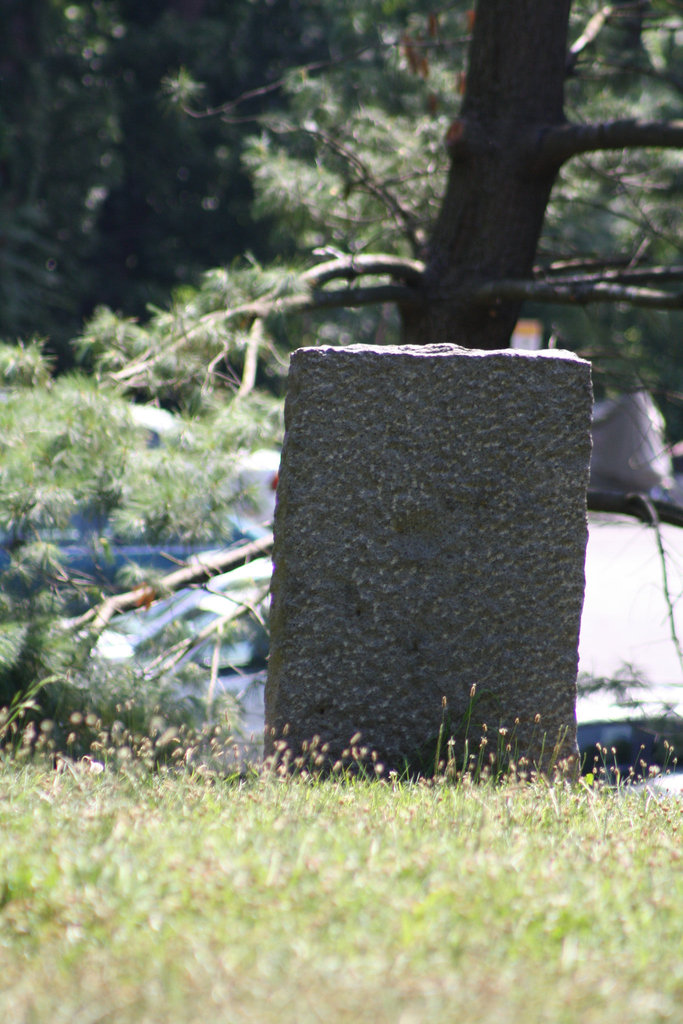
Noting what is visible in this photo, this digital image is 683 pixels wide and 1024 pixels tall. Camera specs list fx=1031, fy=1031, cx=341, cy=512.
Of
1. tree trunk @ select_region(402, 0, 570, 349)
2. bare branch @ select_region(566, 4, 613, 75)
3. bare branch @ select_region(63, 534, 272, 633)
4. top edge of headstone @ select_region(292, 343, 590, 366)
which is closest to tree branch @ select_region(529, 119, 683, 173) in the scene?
tree trunk @ select_region(402, 0, 570, 349)

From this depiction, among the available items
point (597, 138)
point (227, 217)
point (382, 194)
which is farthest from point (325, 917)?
point (227, 217)

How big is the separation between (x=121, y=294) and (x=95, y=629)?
13778 mm

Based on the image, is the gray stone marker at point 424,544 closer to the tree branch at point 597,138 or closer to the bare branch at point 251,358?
the bare branch at point 251,358

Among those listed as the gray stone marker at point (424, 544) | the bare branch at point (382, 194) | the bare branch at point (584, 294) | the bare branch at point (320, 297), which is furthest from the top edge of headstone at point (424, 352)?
the bare branch at point (382, 194)

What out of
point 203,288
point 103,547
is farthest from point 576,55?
point 103,547

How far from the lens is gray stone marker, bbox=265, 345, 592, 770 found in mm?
3359

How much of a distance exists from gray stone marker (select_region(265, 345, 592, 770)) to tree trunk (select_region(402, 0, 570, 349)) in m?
2.18

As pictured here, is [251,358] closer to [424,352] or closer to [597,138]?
[424,352]

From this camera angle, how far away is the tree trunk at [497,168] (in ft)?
17.6

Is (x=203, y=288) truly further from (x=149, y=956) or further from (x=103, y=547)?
(x=149, y=956)

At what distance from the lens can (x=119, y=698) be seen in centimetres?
401

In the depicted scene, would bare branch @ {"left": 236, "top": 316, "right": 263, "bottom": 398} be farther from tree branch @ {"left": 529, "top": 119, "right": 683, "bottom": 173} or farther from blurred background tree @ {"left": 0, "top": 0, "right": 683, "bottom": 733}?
tree branch @ {"left": 529, "top": 119, "right": 683, "bottom": 173}

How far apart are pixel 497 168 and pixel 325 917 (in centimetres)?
439

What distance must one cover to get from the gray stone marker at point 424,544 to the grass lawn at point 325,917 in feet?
2.56
